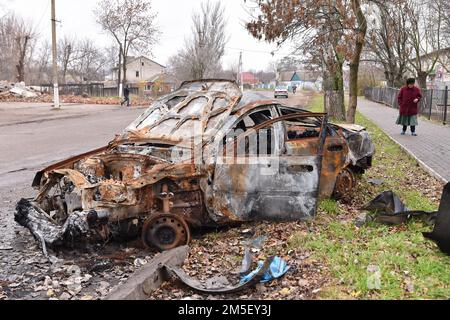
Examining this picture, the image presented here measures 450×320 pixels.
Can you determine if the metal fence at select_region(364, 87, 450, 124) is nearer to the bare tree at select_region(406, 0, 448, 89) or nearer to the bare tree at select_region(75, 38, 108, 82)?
the bare tree at select_region(406, 0, 448, 89)

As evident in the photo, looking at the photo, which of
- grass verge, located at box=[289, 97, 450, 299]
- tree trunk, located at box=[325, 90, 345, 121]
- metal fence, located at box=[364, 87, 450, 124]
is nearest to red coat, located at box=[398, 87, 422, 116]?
tree trunk, located at box=[325, 90, 345, 121]

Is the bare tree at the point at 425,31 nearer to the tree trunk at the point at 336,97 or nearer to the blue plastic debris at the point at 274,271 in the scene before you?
the tree trunk at the point at 336,97

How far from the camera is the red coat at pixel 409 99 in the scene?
13.3 m

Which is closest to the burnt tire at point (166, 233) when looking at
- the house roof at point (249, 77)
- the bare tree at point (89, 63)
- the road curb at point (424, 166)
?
the road curb at point (424, 166)

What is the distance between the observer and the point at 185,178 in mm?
5211

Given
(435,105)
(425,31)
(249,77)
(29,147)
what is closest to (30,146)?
(29,147)

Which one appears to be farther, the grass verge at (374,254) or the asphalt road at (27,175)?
the asphalt road at (27,175)

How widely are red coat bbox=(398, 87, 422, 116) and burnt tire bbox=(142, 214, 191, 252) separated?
10.3 m

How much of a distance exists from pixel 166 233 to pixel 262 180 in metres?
1.29

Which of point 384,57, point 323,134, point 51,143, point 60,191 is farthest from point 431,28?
point 60,191

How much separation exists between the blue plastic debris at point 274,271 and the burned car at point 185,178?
3.65 ft

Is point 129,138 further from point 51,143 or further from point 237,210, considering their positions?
point 51,143

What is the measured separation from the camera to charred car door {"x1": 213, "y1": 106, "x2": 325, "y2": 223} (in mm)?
5375

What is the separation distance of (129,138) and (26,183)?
10.5ft
